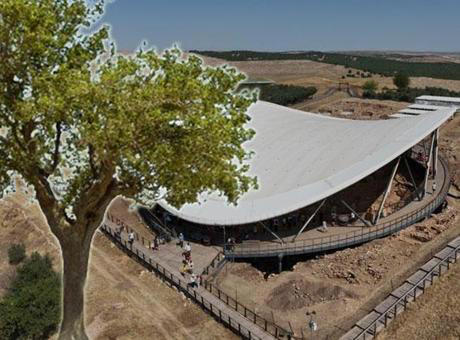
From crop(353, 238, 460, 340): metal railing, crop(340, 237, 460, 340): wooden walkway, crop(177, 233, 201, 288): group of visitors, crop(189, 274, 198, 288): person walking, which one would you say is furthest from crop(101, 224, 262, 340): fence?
crop(353, 238, 460, 340): metal railing

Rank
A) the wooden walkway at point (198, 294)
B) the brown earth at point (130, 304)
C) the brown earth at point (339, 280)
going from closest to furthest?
the wooden walkway at point (198, 294) < the brown earth at point (130, 304) < the brown earth at point (339, 280)

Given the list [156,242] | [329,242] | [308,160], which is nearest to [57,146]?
[156,242]

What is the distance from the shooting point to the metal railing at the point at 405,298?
58.0 feet

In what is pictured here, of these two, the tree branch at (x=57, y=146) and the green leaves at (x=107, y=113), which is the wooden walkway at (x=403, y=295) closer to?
the green leaves at (x=107, y=113)

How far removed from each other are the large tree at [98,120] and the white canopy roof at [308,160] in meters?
14.0

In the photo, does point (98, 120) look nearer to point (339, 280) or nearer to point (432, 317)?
point (432, 317)

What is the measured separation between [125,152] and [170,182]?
4.68 ft

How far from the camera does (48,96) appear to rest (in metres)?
9.18

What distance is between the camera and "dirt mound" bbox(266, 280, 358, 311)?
68.4 feet

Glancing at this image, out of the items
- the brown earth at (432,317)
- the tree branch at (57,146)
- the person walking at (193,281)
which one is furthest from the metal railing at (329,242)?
the tree branch at (57,146)

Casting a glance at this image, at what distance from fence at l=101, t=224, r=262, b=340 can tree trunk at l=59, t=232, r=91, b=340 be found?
8.27 metres

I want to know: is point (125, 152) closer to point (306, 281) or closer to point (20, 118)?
point (20, 118)

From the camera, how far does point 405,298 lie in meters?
19.4

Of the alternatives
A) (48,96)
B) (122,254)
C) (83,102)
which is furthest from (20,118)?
(122,254)
